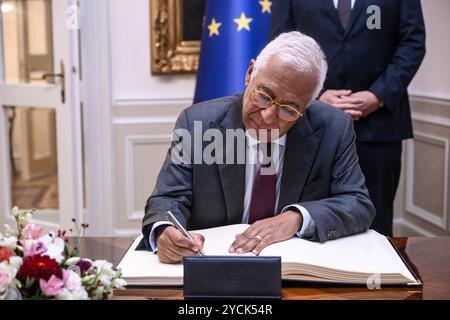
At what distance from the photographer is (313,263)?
1.03 meters

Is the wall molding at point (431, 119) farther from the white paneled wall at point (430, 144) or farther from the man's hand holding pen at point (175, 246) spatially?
the man's hand holding pen at point (175, 246)

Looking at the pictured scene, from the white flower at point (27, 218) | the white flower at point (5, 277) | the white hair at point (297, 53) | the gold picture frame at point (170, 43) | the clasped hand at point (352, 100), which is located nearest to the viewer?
the white flower at point (5, 277)

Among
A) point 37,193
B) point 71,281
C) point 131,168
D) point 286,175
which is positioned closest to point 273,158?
point 286,175

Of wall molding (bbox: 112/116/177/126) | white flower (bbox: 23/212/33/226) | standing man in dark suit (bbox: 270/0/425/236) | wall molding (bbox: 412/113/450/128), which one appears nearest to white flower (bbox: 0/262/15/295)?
white flower (bbox: 23/212/33/226)

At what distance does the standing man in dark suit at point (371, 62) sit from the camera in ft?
5.95

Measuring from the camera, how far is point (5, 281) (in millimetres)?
752

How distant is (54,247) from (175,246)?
0.96ft

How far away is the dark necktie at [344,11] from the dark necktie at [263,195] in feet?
1.95

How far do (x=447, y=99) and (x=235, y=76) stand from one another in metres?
0.74

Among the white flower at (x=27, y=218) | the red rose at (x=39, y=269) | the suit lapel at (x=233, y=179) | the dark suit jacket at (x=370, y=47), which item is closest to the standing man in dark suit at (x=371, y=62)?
the dark suit jacket at (x=370, y=47)

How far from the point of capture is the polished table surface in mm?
986

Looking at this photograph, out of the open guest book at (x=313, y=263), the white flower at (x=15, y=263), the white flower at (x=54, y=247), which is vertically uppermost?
the white flower at (x=54, y=247)
